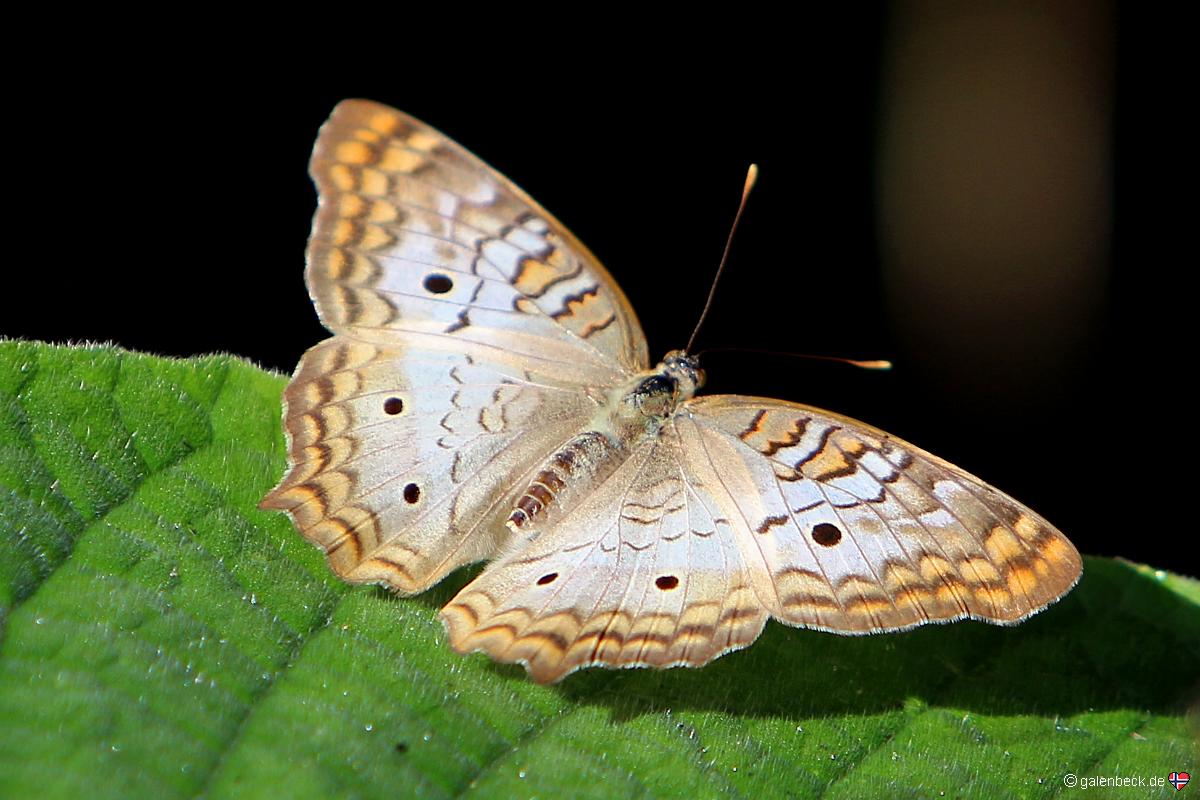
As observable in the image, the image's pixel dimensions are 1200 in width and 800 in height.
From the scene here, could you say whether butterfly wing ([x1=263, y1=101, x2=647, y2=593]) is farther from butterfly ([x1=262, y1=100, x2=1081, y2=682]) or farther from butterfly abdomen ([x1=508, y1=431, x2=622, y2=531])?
butterfly abdomen ([x1=508, y1=431, x2=622, y2=531])

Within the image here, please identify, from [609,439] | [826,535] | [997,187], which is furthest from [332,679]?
[997,187]

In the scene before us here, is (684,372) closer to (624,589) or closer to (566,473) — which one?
(566,473)

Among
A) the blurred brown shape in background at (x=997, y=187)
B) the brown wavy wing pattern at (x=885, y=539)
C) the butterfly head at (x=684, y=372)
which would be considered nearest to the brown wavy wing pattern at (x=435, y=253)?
the butterfly head at (x=684, y=372)

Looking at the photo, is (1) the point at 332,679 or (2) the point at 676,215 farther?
(2) the point at 676,215

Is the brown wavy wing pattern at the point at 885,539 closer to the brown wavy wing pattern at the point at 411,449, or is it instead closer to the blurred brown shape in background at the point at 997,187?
the brown wavy wing pattern at the point at 411,449

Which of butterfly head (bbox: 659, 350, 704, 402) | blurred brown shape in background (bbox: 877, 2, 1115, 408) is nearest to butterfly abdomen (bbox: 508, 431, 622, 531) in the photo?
butterfly head (bbox: 659, 350, 704, 402)

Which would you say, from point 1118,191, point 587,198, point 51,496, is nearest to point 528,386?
point 51,496
